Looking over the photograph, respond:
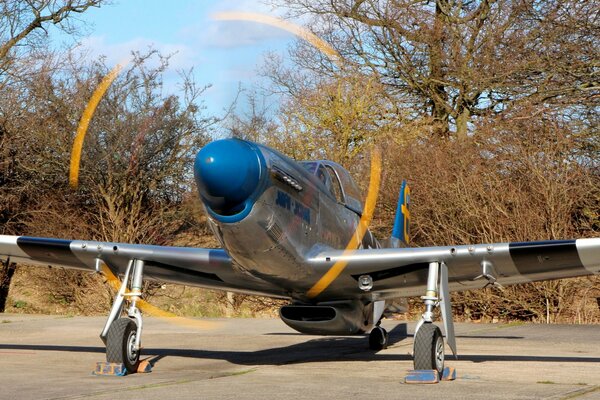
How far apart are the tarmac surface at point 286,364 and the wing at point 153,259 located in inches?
39.9

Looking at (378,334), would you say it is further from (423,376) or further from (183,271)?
(423,376)

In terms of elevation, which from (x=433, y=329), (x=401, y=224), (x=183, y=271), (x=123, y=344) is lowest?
(x=123, y=344)

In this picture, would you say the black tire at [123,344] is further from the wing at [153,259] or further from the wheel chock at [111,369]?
the wing at [153,259]

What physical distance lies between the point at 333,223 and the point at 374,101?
48.9 feet

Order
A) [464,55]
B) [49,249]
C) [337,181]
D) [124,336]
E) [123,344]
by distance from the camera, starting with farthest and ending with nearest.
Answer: [464,55]
[49,249]
[337,181]
[124,336]
[123,344]

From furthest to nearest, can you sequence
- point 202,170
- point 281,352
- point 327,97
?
1. point 327,97
2. point 281,352
3. point 202,170

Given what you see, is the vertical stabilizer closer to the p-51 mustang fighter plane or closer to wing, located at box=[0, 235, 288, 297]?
the p-51 mustang fighter plane

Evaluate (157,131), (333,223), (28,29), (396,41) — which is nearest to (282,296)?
(333,223)

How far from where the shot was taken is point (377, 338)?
42.0 feet

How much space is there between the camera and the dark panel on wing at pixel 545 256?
995cm

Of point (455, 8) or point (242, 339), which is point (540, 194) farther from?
point (455, 8)

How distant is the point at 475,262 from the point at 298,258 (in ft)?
6.96

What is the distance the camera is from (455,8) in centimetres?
2622

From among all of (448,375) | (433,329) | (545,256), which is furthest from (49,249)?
(545,256)
